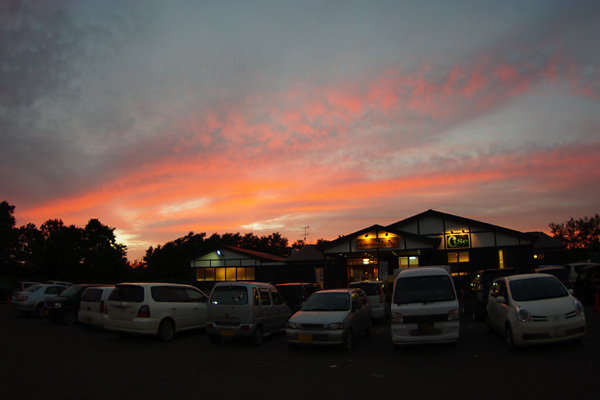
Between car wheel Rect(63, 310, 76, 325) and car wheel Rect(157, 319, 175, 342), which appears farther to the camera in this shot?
car wheel Rect(63, 310, 76, 325)

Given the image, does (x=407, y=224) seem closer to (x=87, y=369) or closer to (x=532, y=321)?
(x=532, y=321)

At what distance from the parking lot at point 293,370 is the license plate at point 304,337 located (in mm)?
356

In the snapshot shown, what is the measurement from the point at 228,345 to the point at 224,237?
71723 mm

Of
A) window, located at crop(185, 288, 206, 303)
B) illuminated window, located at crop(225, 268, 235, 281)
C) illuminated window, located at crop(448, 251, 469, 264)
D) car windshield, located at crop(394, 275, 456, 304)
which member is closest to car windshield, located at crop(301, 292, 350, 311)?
car windshield, located at crop(394, 275, 456, 304)

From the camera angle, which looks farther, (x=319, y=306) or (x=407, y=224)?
(x=407, y=224)

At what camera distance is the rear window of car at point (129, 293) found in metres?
12.5

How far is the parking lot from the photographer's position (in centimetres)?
691

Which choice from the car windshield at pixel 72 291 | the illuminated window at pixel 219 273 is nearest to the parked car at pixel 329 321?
the car windshield at pixel 72 291

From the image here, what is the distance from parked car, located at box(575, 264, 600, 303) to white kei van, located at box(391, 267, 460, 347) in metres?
12.2

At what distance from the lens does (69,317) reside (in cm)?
1688

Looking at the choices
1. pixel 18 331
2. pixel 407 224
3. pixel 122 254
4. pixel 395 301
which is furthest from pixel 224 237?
pixel 395 301

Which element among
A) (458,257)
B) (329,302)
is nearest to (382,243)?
(458,257)

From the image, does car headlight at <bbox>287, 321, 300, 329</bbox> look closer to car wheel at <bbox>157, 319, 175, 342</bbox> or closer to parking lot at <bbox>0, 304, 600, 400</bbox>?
parking lot at <bbox>0, 304, 600, 400</bbox>

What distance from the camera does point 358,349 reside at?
11.2m
